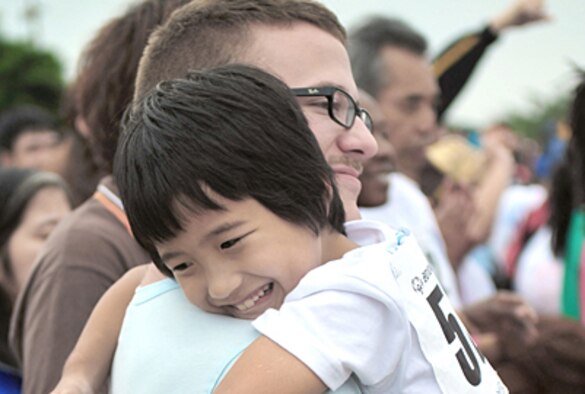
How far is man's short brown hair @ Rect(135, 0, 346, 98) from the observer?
166 cm

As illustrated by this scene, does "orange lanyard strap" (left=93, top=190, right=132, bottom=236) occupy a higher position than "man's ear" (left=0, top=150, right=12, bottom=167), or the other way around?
"orange lanyard strap" (left=93, top=190, right=132, bottom=236)

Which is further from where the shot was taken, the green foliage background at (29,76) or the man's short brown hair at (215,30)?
the green foliage background at (29,76)

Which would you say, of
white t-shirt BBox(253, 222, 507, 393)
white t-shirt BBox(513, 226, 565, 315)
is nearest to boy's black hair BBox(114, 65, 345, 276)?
white t-shirt BBox(253, 222, 507, 393)

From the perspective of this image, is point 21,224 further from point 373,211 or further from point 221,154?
point 221,154

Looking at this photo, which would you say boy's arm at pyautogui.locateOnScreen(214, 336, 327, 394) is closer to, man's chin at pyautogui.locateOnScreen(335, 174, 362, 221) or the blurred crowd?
the blurred crowd

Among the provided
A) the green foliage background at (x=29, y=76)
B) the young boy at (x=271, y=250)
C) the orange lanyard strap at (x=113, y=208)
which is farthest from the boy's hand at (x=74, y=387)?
the green foliage background at (x=29, y=76)

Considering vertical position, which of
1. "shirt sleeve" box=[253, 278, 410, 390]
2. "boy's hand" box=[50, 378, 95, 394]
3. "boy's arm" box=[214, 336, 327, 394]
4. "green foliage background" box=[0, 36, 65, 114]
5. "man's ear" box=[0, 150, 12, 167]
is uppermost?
"shirt sleeve" box=[253, 278, 410, 390]

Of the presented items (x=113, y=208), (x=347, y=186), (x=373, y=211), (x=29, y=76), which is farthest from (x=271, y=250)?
(x=29, y=76)

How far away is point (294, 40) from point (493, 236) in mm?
5453

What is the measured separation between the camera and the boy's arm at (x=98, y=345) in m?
1.61

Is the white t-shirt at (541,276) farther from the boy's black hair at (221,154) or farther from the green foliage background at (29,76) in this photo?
the green foliage background at (29,76)

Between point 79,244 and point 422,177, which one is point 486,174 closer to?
point 422,177

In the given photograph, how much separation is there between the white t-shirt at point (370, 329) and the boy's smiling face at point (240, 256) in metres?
0.05

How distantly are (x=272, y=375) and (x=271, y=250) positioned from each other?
20 cm
